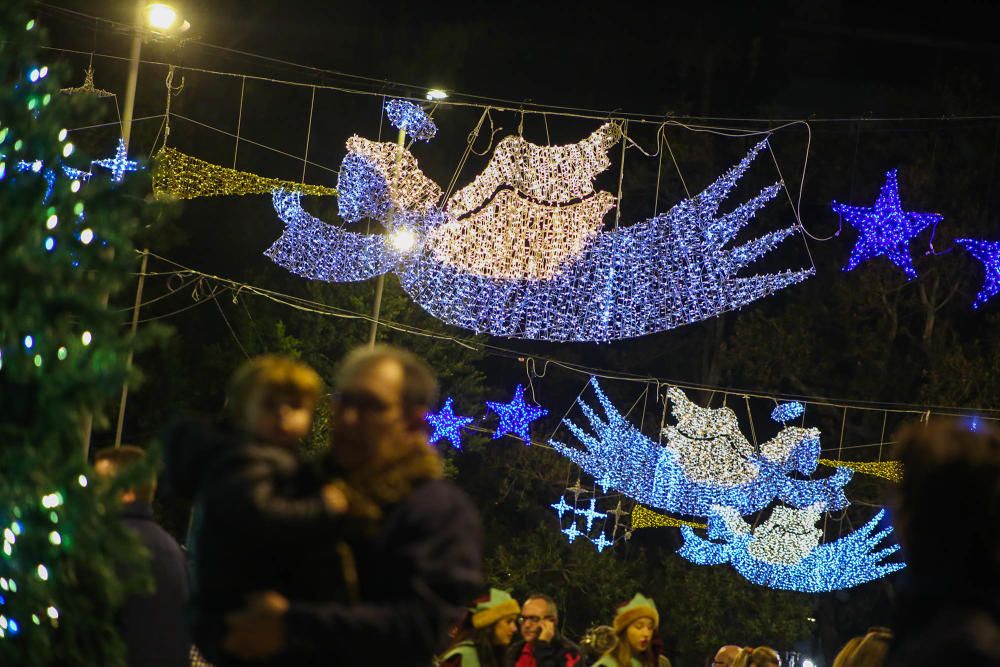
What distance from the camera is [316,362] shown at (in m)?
27.3

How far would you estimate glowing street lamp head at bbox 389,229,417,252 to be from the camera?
45.8ft

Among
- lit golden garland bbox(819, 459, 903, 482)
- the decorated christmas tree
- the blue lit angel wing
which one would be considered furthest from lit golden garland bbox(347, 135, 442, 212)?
the decorated christmas tree

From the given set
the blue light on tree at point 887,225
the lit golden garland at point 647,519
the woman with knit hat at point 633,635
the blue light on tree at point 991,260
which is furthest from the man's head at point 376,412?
the lit golden garland at point 647,519

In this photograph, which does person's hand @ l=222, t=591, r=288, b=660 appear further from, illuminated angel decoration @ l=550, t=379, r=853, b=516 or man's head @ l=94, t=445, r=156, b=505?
illuminated angel decoration @ l=550, t=379, r=853, b=516

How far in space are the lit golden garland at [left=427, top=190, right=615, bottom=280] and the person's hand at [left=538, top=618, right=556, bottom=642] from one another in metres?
3.74

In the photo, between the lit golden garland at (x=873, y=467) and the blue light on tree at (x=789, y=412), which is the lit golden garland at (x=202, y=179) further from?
the lit golden garland at (x=873, y=467)

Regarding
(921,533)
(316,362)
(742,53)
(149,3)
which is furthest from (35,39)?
(742,53)

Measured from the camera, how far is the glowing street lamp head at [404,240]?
1395 centimetres

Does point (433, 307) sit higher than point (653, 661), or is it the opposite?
point (433, 307)

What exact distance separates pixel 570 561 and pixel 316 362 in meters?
6.22

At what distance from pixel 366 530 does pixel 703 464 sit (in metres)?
17.0

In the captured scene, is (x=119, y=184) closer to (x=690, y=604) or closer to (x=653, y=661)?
(x=653, y=661)

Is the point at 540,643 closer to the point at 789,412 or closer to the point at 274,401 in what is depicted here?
the point at 274,401

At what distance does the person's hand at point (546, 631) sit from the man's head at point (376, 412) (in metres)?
7.61
